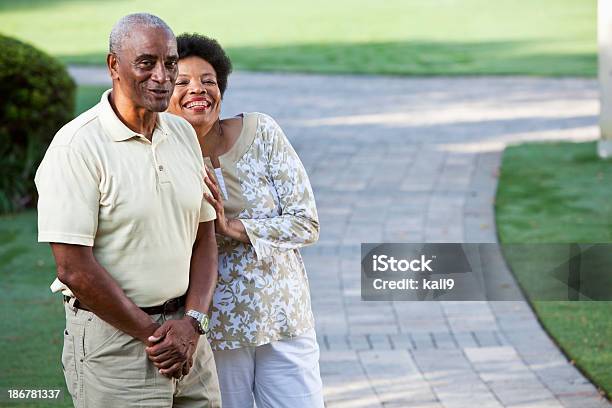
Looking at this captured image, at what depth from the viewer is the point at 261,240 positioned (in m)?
3.80

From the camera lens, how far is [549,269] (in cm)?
875

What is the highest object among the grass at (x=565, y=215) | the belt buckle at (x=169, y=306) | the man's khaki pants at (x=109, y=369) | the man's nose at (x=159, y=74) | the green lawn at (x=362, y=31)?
the man's nose at (x=159, y=74)

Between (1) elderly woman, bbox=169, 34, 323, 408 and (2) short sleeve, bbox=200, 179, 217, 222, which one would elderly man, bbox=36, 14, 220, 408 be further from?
(1) elderly woman, bbox=169, 34, 323, 408

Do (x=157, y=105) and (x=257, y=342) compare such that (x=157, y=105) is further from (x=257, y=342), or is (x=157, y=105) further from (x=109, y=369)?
(x=257, y=342)

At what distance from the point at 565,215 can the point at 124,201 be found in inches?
307

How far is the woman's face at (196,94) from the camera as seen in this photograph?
385 centimetres

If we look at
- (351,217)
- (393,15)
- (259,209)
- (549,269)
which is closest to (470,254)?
(549,269)

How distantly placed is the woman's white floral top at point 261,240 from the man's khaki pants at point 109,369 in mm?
481

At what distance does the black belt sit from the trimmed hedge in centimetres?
763

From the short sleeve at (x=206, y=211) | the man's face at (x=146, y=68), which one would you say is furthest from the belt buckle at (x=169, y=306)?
the man's face at (x=146, y=68)

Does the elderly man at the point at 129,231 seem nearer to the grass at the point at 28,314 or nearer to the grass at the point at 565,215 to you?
the grass at the point at 28,314

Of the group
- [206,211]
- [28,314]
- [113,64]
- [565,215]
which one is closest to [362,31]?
[565,215]

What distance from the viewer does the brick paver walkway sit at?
642cm

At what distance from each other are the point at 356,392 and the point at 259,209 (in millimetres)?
2607
